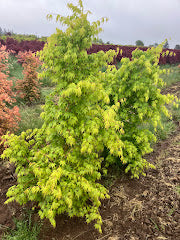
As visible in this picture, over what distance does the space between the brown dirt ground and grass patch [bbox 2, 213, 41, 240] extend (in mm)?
106

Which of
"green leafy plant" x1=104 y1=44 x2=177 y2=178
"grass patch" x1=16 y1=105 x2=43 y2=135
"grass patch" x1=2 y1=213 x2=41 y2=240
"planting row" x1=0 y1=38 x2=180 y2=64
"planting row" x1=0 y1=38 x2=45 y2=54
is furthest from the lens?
"planting row" x1=0 y1=38 x2=180 y2=64

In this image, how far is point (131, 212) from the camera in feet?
9.39

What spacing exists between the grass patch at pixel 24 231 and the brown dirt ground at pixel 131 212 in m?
0.11

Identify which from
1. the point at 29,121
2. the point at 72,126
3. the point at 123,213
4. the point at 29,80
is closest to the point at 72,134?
the point at 72,126

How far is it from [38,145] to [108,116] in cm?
140

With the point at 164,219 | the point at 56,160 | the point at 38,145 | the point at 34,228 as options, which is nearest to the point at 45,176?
the point at 56,160

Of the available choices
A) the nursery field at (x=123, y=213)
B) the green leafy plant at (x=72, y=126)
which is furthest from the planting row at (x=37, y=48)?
the green leafy plant at (x=72, y=126)

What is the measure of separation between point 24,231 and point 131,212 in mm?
A: 1694

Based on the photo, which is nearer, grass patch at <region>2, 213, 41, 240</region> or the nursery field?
grass patch at <region>2, 213, 41, 240</region>

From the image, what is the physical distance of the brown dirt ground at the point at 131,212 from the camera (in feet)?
8.28

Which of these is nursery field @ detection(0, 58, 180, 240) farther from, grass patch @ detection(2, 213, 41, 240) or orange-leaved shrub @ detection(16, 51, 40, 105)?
orange-leaved shrub @ detection(16, 51, 40, 105)

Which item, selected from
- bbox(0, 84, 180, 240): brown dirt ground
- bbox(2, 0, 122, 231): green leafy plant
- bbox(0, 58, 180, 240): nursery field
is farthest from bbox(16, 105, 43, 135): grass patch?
bbox(2, 0, 122, 231): green leafy plant

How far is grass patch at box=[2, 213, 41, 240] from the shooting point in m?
2.40

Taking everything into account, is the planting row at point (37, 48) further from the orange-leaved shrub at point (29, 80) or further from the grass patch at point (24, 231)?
the grass patch at point (24, 231)
